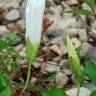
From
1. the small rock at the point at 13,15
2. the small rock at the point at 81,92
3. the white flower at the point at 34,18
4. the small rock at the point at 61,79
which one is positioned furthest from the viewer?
the small rock at the point at 13,15

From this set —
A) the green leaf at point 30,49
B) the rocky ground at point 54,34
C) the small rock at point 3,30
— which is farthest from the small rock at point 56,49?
the green leaf at point 30,49

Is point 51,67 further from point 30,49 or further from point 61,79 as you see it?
point 30,49

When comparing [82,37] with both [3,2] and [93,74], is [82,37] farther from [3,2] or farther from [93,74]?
[93,74]

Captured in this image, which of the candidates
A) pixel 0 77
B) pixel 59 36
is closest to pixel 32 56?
pixel 0 77

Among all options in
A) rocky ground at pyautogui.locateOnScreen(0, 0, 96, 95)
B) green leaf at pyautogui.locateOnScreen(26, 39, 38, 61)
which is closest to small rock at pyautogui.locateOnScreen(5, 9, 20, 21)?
rocky ground at pyautogui.locateOnScreen(0, 0, 96, 95)

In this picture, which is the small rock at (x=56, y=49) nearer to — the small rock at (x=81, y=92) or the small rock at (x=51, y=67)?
the small rock at (x=51, y=67)

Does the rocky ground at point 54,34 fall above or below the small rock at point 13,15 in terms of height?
below

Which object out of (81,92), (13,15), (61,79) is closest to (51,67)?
(61,79)
